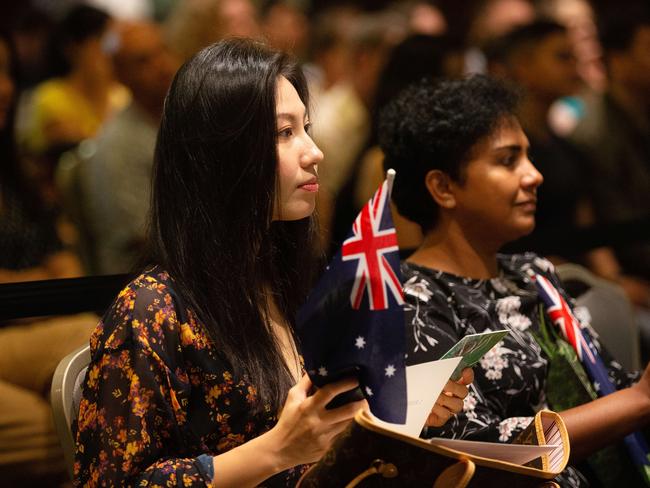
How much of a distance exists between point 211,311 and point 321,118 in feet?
10.5

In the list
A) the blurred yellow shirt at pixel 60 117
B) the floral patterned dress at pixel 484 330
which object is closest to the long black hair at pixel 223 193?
the floral patterned dress at pixel 484 330

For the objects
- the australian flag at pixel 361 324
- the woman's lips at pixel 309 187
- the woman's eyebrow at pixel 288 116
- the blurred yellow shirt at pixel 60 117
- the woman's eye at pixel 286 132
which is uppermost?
the blurred yellow shirt at pixel 60 117

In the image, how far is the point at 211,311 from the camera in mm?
1691

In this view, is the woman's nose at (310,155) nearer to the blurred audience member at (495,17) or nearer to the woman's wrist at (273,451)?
the woman's wrist at (273,451)

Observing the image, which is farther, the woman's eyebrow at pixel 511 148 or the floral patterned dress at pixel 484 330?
the woman's eyebrow at pixel 511 148

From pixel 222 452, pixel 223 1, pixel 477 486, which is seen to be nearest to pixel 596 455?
pixel 477 486

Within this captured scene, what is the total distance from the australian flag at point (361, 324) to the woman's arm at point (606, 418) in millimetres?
737

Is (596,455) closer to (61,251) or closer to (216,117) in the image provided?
(216,117)

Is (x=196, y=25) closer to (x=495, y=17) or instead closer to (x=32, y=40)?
(x=32, y=40)

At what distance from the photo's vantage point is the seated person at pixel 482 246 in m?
2.09

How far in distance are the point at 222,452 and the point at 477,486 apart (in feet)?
1.43

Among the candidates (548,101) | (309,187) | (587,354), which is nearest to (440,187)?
(587,354)

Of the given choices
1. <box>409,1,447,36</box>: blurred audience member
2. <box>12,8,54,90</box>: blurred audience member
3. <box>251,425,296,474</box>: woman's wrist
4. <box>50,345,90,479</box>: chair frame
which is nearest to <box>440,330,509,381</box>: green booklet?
<box>251,425,296,474</box>: woman's wrist

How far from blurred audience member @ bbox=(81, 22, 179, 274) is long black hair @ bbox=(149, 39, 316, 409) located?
1.79 m
